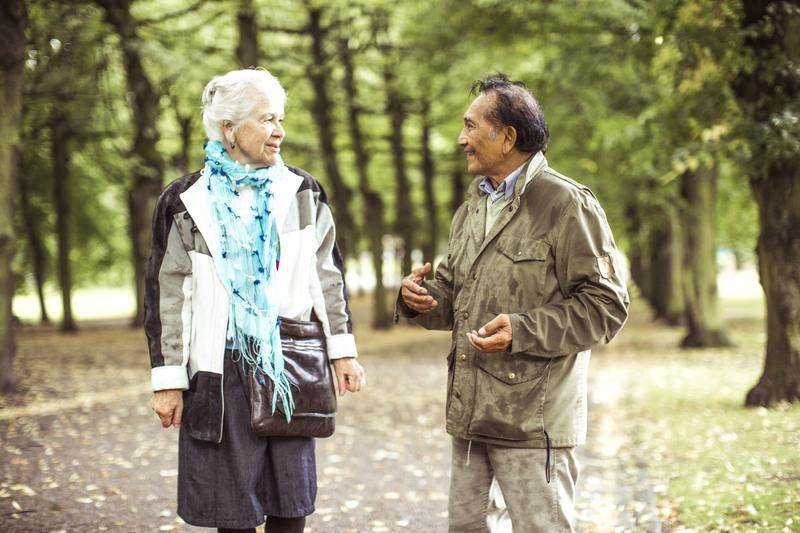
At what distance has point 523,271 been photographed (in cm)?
336

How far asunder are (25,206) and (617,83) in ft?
50.7

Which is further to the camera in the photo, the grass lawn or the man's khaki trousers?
the grass lawn

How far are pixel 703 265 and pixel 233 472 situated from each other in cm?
1507

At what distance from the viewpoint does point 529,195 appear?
3.42m

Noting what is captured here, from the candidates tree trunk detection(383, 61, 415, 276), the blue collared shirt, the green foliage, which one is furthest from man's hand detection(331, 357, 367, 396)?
tree trunk detection(383, 61, 415, 276)

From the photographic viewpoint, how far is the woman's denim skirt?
336cm

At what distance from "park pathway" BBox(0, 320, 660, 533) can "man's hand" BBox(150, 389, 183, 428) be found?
2.34m

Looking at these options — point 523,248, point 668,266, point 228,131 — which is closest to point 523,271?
point 523,248

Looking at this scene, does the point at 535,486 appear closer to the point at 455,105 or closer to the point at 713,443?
the point at 713,443

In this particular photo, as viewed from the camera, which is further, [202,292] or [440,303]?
[440,303]

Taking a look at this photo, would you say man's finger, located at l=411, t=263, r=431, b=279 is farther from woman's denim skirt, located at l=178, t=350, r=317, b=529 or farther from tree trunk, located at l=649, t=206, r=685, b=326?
tree trunk, located at l=649, t=206, r=685, b=326

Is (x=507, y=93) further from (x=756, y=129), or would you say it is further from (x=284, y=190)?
(x=756, y=129)

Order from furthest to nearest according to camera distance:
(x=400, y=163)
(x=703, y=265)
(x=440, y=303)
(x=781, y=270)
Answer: (x=400, y=163) < (x=703, y=265) < (x=781, y=270) < (x=440, y=303)

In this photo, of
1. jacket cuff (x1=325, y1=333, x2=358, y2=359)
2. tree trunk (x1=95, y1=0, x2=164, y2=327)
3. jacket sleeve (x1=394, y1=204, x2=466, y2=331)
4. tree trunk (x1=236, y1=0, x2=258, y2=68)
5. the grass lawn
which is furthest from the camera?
tree trunk (x1=236, y1=0, x2=258, y2=68)
